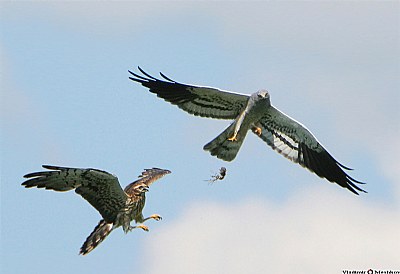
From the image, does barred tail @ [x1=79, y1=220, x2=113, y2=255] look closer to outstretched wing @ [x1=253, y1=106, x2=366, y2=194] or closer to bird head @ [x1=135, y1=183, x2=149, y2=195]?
bird head @ [x1=135, y1=183, x2=149, y2=195]

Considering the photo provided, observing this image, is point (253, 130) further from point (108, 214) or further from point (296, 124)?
point (108, 214)

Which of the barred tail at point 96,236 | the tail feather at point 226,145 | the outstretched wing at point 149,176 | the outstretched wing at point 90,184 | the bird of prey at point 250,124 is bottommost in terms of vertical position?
the barred tail at point 96,236

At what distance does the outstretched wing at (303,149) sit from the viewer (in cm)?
1744

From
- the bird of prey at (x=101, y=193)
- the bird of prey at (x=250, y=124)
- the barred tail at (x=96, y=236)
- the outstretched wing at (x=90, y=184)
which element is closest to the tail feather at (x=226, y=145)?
the bird of prey at (x=250, y=124)

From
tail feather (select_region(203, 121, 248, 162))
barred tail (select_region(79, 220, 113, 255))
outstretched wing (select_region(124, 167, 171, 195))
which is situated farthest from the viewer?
tail feather (select_region(203, 121, 248, 162))

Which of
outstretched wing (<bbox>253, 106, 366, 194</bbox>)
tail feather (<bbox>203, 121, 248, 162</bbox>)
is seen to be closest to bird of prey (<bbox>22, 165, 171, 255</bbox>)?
tail feather (<bbox>203, 121, 248, 162</bbox>)

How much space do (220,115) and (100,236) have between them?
10.8 ft

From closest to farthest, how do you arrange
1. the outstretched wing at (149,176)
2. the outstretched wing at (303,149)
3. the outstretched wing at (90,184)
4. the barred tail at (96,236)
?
the outstretched wing at (90,184), the barred tail at (96,236), the outstretched wing at (149,176), the outstretched wing at (303,149)

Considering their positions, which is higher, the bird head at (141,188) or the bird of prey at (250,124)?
the bird of prey at (250,124)

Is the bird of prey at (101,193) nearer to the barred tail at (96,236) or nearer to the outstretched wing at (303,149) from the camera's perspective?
the barred tail at (96,236)

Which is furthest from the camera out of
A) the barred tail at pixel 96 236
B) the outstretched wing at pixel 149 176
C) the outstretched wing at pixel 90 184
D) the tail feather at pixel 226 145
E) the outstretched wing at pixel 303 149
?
the outstretched wing at pixel 303 149

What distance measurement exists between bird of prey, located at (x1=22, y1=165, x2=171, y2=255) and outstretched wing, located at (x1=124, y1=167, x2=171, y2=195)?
30 mm

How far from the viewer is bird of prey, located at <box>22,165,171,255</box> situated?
1424cm

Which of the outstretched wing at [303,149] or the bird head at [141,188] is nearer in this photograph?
the bird head at [141,188]
